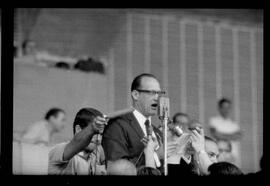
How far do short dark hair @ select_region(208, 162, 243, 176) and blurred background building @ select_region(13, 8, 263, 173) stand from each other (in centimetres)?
14

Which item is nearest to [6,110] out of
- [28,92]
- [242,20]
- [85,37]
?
[28,92]

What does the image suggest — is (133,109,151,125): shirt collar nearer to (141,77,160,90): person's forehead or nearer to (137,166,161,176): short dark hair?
(141,77,160,90): person's forehead

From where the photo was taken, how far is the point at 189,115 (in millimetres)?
11297

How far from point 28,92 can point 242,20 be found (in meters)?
2.44

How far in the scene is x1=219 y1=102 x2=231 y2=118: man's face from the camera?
→ 1134cm

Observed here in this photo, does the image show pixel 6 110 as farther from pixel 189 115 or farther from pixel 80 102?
pixel 189 115

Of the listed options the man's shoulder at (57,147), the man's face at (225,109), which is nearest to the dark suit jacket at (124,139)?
the man's shoulder at (57,147)

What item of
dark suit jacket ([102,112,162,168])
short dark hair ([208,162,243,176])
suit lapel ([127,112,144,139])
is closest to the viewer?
short dark hair ([208,162,243,176])

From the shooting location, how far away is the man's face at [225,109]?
11.3m

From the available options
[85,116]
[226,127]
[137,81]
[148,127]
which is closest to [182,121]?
[148,127]

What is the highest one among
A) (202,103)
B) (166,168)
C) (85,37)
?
(85,37)

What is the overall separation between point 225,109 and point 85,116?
4.95 feet

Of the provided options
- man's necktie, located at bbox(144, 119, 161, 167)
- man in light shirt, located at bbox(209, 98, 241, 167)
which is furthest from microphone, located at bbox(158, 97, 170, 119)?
man in light shirt, located at bbox(209, 98, 241, 167)

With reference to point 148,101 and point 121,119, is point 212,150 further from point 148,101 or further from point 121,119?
point 121,119
